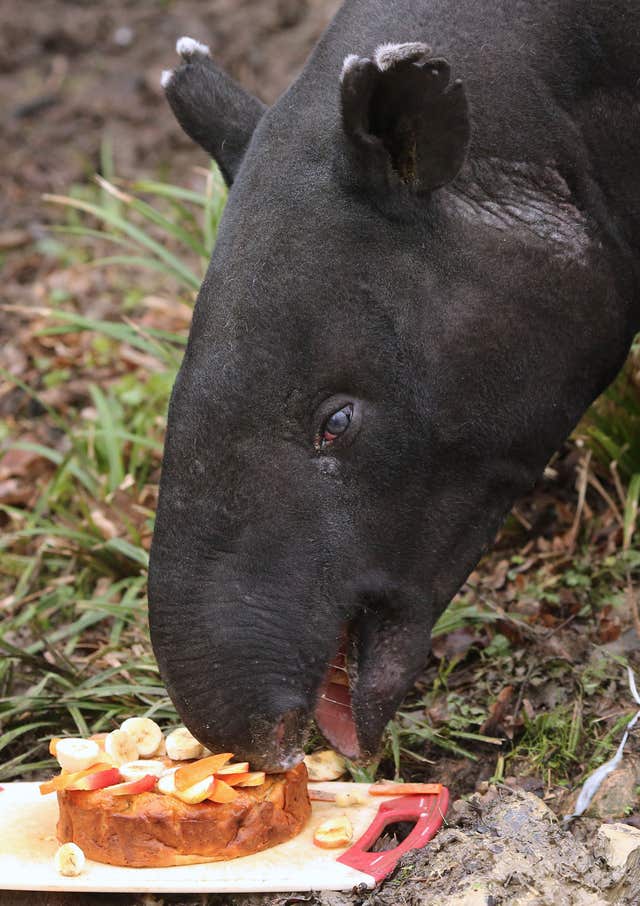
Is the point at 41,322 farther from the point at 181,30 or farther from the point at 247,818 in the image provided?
the point at 247,818

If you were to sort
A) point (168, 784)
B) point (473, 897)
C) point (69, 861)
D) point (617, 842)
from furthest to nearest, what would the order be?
point (168, 784)
point (69, 861)
point (617, 842)
point (473, 897)

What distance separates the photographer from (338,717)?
3.49m

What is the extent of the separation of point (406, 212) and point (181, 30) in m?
6.95

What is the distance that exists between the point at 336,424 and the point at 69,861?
117 cm

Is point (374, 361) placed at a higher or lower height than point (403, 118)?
lower

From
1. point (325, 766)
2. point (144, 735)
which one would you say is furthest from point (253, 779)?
point (325, 766)

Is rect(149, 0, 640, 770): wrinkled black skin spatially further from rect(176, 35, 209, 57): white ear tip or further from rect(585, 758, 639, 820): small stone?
rect(585, 758, 639, 820): small stone

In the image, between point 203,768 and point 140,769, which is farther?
point 140,769

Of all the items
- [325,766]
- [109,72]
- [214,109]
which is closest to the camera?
[214,109]

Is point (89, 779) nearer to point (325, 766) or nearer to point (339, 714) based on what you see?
→ point (339, 714)

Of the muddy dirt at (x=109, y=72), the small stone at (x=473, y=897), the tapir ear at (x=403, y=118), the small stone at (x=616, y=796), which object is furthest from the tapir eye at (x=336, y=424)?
the muddy dirt at (x=109, y=72)

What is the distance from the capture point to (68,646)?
4.71 metres

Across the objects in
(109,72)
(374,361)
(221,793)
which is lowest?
(221,793)

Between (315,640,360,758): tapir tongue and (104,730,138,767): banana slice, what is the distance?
19.0 inches
